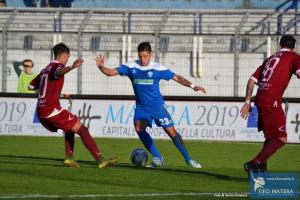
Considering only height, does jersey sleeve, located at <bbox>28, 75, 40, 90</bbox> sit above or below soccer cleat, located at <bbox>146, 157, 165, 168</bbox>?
above

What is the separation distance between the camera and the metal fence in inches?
1079

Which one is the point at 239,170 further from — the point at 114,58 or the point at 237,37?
the point at 114,58

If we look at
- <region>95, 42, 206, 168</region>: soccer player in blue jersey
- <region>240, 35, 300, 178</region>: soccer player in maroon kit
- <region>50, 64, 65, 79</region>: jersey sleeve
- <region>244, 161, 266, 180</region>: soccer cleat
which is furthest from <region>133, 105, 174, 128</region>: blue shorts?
<region>244, 161, 266, 180</region>: soccer cleat

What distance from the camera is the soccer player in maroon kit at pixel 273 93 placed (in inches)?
526

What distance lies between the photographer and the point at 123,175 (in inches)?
550

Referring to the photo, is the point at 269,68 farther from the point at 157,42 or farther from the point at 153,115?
the point at 157,42

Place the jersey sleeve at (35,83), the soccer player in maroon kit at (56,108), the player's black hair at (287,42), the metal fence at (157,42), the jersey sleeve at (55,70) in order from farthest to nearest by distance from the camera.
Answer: the metal fence at (157,42) → the jersey sleeve at (35,83) → the soccer player in maroon kit at (56,108) → the jersey sleeve at (55,70) → the player's black hair at (287,42)

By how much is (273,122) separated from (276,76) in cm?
66

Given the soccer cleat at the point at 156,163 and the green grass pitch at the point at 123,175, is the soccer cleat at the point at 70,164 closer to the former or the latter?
the green grass pitch at the point at 123,175

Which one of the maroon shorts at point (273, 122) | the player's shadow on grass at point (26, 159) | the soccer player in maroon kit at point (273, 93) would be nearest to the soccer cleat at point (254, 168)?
the soccer player in maroon kit at point (273, 93)

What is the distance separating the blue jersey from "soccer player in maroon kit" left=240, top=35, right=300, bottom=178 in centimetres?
287

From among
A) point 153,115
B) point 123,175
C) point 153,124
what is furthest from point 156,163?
point 153,124

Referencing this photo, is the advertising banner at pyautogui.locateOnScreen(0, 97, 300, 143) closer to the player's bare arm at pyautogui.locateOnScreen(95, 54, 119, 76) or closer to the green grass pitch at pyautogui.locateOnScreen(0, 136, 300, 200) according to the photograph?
the green grass pitch at pyautogui.locateOnScreen(0, 136, 300, 200)

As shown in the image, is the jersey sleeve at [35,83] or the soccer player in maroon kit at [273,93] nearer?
the soccer player in maroon kit at [273,93]
